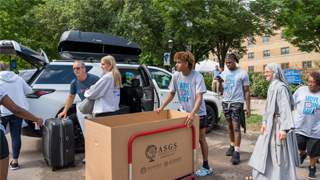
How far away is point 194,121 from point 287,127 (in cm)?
119

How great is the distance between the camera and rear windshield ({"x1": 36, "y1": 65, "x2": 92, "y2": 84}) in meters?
4.59

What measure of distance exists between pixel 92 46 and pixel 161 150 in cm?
402

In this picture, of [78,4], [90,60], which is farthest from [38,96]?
[78,4]

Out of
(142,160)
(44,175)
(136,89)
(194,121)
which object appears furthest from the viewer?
(136,89)

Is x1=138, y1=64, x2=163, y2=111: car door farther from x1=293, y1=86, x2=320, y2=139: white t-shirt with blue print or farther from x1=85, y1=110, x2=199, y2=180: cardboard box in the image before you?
x1=293, y1=86, x2=320, y2=139: white t-shirt with blue print

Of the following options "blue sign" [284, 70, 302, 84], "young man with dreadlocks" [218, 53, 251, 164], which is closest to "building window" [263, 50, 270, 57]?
"blue sign" [284, 70, 302, 84]

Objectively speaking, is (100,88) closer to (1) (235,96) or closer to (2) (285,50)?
(1) (235,96)

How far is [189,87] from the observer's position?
11.7 feet

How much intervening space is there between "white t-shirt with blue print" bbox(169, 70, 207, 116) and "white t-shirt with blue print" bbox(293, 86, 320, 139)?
1.72 m

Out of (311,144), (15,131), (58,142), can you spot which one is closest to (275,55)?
(311,144)

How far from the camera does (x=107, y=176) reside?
2.24 m

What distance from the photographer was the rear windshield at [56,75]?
4.59 m

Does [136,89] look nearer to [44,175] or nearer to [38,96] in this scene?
[38,96]

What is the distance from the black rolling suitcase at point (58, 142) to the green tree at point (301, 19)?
50.0 ft
